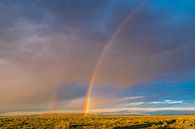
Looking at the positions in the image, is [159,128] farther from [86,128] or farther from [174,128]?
[86,128]

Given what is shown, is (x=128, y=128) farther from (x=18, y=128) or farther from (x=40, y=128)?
(x=18, y=128)

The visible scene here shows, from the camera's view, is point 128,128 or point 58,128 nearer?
point 58,128

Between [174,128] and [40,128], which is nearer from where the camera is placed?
[40,128]

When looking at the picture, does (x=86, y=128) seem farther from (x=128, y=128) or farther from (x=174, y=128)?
(x=174, y=128)

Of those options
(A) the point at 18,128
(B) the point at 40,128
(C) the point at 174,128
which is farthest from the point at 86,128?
(C) the point at 174,128

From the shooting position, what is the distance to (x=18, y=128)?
3850 cm

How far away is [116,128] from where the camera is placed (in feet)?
129

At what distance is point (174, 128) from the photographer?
4191 cm

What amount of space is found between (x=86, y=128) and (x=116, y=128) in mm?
4000

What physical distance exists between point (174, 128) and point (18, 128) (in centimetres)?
2149

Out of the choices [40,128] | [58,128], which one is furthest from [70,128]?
[40,128]

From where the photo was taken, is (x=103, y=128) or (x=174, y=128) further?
(x=174, y=128)

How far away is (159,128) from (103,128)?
8.87 meters

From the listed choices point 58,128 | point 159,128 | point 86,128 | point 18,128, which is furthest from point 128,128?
point 18,128
